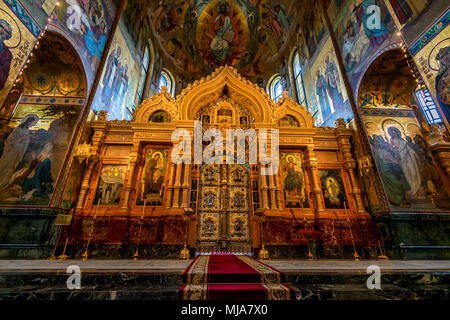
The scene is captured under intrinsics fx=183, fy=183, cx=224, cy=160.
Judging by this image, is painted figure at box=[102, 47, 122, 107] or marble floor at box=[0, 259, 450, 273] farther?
painted figure at box=[102, 47, 122, 107]

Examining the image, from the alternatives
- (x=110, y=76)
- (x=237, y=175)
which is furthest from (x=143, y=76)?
(x=237, y=175)

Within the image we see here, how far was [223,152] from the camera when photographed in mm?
8945

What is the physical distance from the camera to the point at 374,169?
775 centimetres

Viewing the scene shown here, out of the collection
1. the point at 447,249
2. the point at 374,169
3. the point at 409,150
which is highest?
the point at 409,150

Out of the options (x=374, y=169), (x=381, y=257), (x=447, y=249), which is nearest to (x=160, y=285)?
(x=381, y=257)

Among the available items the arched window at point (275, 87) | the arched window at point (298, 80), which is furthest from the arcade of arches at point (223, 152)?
the arched window at point (275, 87)

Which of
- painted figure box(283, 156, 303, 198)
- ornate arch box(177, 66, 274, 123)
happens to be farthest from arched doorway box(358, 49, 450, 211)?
ornate arch box(177, 66, 274, 123)

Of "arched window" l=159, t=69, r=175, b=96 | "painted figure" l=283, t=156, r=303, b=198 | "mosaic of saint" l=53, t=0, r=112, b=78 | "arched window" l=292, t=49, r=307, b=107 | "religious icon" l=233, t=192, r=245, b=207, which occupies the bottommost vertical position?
"religious icon" l=233, t=192, r=245, b=207

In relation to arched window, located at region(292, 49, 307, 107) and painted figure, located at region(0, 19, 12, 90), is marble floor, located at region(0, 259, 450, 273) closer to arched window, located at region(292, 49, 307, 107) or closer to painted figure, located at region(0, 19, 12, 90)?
painted figure, located at region(0, 19, 12, 90)

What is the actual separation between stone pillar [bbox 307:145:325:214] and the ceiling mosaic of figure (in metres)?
12.3

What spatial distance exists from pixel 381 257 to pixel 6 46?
43.9 feet

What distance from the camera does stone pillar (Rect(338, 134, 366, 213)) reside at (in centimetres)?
768
